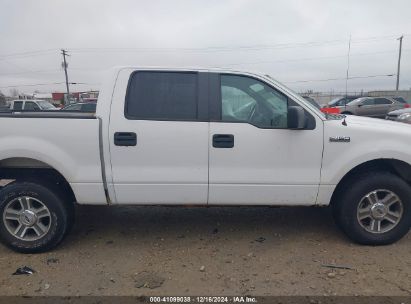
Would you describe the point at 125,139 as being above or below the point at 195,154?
above

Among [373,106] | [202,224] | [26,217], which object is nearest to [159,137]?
[202,224]

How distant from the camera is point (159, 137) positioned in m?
3.25

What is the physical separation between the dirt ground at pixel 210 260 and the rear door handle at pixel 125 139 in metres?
1.16

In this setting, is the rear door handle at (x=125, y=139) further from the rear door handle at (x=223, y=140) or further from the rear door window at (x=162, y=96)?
the rear door handle at (x=223, y=140)

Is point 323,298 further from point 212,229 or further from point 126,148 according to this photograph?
point 126,148

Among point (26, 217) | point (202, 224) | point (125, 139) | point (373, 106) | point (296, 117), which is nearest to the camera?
point (296, 117)

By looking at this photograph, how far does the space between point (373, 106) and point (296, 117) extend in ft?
61.2

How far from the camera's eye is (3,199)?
333cm

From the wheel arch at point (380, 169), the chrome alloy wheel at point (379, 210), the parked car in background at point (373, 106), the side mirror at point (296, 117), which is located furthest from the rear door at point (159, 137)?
the parked car in background at point (373, 106)

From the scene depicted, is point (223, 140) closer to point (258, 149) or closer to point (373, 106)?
point (258, 149)

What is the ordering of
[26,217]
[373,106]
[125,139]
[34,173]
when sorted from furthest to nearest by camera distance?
[373,106], [34,173], [26,217], [125,139]

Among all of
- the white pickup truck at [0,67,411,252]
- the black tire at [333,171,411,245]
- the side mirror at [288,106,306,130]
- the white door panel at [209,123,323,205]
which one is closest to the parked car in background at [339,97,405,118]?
the black tire at [333,171,411,245]

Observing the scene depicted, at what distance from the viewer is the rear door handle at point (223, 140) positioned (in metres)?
3.26

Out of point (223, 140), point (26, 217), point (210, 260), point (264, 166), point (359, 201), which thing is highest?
point (223, 140)
